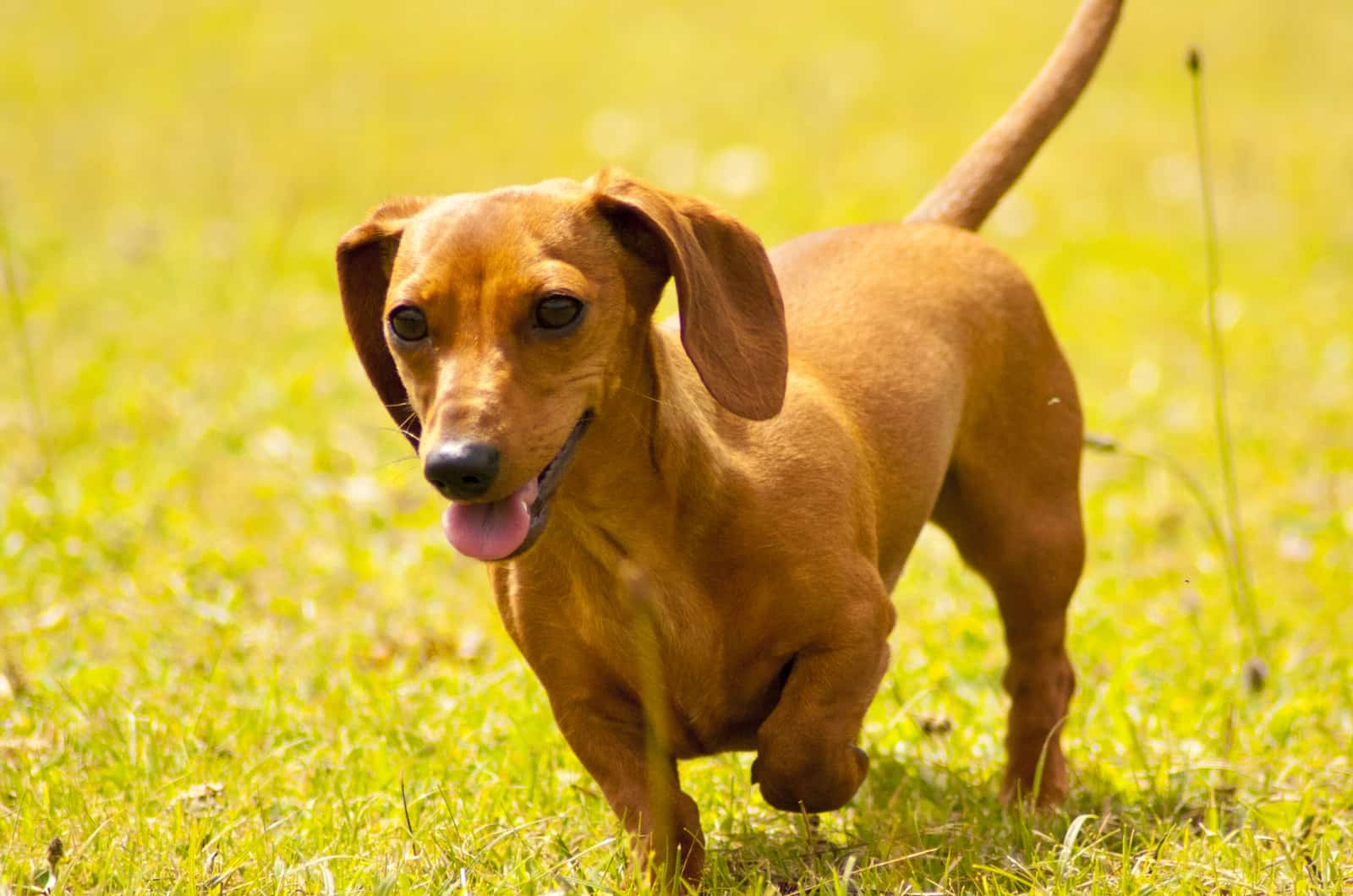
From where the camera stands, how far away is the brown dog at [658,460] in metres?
2.70

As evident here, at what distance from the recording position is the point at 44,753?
3.68 metres

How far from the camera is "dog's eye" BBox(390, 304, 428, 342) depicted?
2762mm

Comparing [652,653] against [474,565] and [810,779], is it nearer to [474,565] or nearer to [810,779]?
[810,779]

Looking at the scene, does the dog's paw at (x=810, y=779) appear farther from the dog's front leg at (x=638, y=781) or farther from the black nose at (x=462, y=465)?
the black nose at (x=462, y=465)

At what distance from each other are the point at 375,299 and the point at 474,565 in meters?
2.15

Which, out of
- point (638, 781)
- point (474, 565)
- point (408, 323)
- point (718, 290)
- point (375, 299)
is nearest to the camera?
point (408, 323)

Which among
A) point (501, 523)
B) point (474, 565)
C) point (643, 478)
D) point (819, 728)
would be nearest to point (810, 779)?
point (819, 728)

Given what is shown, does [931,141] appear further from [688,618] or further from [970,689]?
[688,618]

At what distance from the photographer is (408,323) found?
278cm

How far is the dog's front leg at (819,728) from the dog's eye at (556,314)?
0.76m

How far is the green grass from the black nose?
0.80 meters

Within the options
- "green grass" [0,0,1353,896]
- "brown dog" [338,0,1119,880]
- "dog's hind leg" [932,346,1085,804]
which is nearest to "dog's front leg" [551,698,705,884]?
"brown dog" [338,0,1119,880]

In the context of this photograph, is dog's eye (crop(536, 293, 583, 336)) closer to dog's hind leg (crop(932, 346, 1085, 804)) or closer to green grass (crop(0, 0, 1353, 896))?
green grass (crop(0, 0, 1353, 896))

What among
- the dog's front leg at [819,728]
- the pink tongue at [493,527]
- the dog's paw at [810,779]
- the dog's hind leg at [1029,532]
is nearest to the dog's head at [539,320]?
the pink tongue at [493,527]
